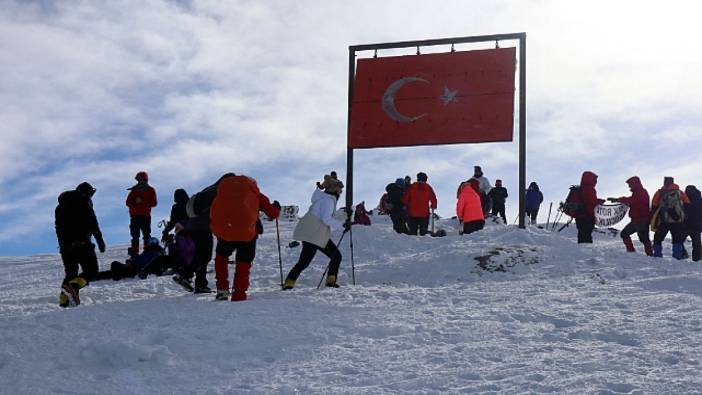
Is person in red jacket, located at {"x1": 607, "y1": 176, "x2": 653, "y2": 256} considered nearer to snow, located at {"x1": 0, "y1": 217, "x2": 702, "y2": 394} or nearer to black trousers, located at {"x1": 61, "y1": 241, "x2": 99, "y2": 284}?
snow, located at {"x1": 0, "y1": 217, "x2": 702, "y2": 394}

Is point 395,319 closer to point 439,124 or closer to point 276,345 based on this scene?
point 276,345

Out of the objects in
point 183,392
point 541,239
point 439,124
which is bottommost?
point 183,392

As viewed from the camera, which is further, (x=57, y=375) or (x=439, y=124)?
(x=439, y=124)

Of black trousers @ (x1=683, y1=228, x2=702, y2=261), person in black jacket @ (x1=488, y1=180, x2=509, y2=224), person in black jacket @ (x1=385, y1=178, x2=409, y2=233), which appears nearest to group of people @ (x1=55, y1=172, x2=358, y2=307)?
person in black jacket @ (x1=385, y1=178, x2=409, y2=233)

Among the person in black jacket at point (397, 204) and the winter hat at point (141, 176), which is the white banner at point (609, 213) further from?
the winter hat at point (141, 176)

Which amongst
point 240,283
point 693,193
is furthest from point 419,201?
point 240,283

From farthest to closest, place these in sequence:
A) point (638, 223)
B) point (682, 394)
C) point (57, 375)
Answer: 1. point (638, 223)
2. point (57, 375)
3. point (682, 394)

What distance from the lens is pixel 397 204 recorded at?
57.0ft

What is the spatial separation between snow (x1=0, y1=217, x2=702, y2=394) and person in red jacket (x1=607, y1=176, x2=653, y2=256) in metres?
3.88

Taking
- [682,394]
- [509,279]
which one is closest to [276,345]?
[682,394]

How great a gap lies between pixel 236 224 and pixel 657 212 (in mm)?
9038

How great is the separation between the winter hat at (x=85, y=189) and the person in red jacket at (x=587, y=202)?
888cm

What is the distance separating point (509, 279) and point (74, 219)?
632 cm

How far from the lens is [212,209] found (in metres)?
8.40
